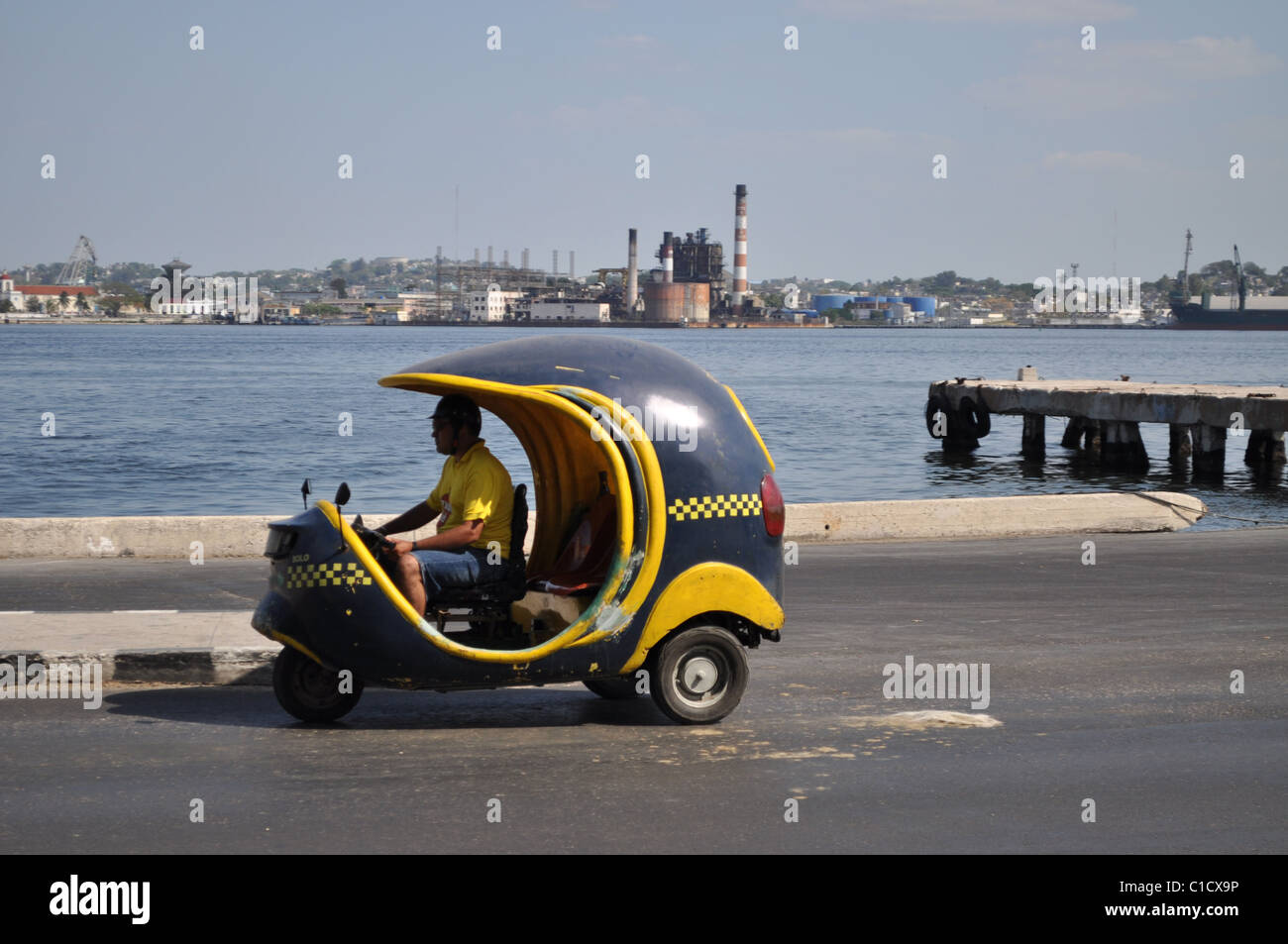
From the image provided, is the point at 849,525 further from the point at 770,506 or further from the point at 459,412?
the point at 459,412

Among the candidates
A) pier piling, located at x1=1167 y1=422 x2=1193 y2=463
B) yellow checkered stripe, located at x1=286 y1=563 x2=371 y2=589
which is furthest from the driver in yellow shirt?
pier piling, located at x1=1167 y1=422 x2=1193 y2=463

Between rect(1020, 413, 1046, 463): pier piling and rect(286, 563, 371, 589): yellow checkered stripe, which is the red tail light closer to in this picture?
rect(286, 563, 371, 589): yellow checkered stripe

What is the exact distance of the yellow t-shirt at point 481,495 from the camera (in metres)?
7.95

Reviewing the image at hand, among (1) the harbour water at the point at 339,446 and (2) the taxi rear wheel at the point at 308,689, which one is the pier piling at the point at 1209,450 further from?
(2) the taxi rear wheel at the point at 308,689

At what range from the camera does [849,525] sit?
16062 mm

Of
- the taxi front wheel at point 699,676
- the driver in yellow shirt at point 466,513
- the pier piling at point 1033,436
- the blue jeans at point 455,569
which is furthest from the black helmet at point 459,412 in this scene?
the pier piling at point 1033,436

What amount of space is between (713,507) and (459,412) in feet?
4.57

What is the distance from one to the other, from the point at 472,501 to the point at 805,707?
2.12 m

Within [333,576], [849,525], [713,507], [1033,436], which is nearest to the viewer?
[333,576]

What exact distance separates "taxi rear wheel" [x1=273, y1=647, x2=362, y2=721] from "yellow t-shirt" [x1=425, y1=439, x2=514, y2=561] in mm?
956

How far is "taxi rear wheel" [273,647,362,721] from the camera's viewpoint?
7914mm

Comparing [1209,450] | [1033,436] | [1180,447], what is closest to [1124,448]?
[1180,447]

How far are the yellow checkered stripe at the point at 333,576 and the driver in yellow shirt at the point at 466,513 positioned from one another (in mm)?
341
